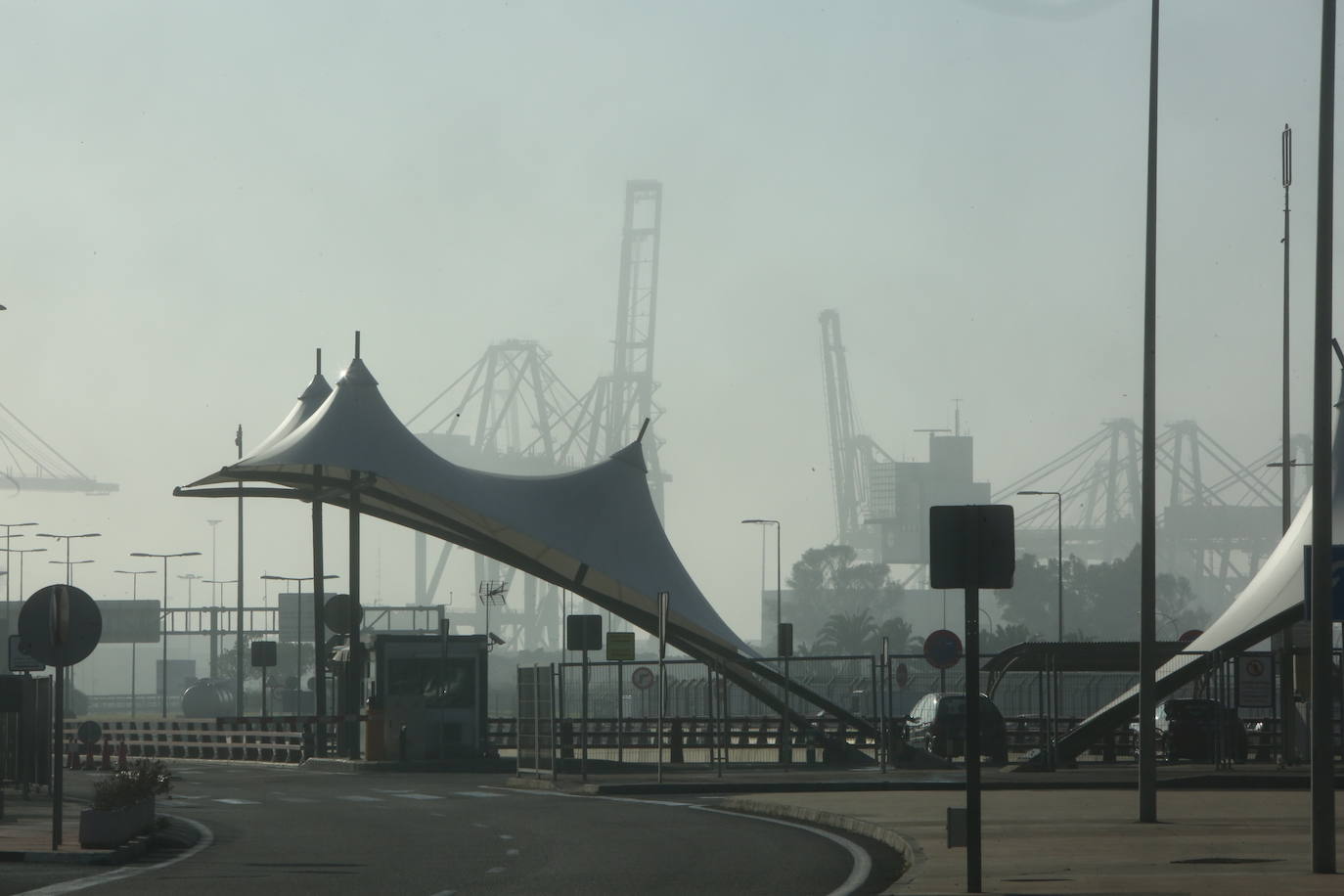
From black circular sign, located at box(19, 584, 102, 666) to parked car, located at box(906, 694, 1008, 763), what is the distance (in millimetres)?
16543

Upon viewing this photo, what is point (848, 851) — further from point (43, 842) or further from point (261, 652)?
point (261, 652)

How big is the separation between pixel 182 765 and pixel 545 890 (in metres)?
30.5

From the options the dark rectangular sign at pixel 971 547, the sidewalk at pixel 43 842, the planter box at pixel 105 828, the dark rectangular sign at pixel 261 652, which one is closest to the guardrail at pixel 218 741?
the dark rectangular sign at pixel 261 652

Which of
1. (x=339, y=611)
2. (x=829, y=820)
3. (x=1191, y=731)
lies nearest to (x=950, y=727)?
(x=1191, y=731)

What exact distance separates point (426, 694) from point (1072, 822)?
19500mm

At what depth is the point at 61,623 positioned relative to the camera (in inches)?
691

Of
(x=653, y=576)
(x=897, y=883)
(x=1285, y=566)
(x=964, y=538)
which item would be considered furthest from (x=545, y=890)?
(x=653, y=576)

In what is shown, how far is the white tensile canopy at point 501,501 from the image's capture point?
38469 mm

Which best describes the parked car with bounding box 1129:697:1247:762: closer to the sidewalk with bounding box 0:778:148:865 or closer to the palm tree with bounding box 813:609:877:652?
the sidewalk with bounding box 0:778:148:865

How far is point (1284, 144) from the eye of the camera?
41594mm

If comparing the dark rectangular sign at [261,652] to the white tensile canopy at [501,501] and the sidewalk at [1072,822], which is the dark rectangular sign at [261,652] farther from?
the sidewalk at [1072,822]

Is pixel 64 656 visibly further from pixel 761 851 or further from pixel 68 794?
pixel 68 794

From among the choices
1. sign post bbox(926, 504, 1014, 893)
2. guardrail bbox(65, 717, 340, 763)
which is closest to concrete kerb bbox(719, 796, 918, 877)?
sign post bbox(926, 504, 1014, 893)

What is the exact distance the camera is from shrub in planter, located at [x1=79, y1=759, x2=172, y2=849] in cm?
1769
